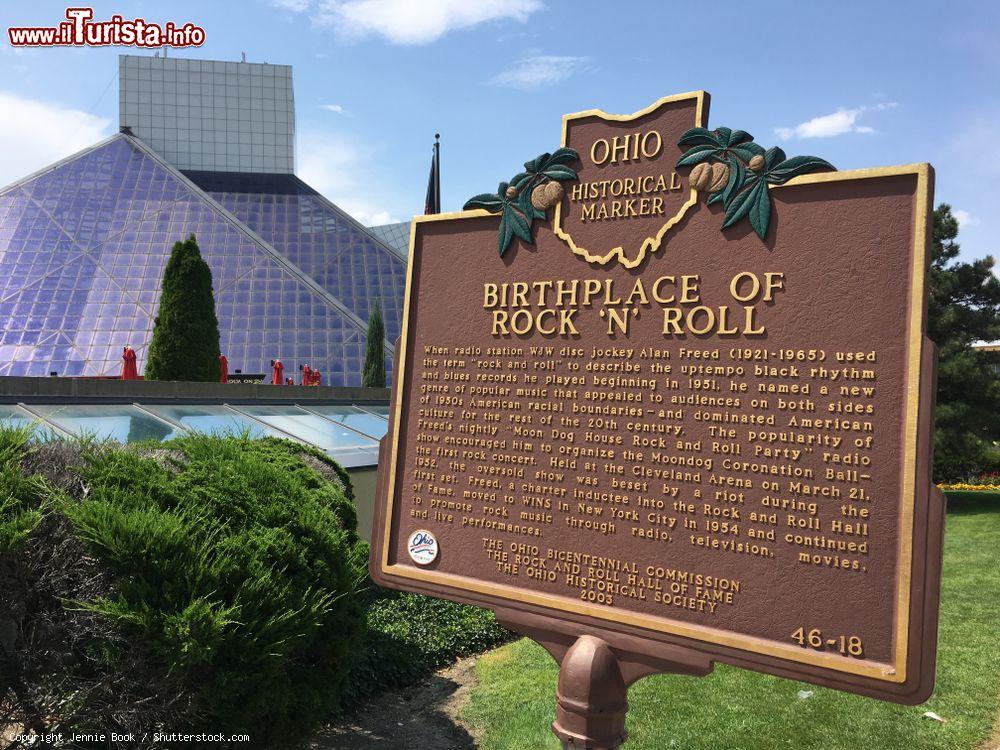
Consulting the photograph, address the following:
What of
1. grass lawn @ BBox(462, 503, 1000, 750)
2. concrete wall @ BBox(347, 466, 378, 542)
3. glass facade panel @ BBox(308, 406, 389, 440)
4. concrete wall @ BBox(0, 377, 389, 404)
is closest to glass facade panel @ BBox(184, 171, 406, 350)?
concrete wall @ BBox(0, 377, 389, 404)

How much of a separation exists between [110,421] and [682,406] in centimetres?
924

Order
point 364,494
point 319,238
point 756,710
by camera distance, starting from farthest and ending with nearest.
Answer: point 319,238, point 364,494, point 756,710

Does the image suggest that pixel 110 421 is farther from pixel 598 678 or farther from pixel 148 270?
pixel 148 270

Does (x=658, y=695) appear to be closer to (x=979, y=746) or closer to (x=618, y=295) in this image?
(x=979, y=746)

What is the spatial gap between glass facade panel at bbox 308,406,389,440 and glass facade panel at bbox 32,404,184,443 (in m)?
3.63

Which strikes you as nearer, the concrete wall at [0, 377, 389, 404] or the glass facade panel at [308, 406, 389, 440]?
the concrete wall at [0, 377, 389, 404]

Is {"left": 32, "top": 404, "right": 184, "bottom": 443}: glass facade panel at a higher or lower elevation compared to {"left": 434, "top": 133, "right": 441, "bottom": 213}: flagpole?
lower

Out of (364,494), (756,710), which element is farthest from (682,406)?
(364,494)

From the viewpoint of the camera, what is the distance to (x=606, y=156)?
4.19m

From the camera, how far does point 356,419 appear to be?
15.1 meters

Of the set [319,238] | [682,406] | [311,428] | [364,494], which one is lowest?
[364,494]

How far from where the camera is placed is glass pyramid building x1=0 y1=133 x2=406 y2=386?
99.7 ft

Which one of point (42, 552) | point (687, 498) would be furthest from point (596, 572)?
point (42, 552)

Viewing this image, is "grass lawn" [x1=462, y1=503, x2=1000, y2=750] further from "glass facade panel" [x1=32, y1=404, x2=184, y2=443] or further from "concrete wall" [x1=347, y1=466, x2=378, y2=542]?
"glass facade panel" [x1=32, y1=404, x2=184, y2=443]
